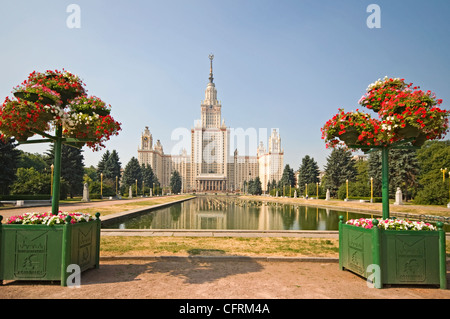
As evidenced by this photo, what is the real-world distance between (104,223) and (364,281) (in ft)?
47.7

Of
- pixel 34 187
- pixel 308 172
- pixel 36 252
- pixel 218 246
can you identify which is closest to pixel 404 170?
pixel 308 172

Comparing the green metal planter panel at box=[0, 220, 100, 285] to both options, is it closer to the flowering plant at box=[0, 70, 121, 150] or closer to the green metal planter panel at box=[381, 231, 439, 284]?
the flowering plant at box=[0, 70, 121, 150]

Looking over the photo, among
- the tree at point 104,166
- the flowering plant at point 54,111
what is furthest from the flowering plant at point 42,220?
the tree at point 104,166

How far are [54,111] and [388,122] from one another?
797 cm

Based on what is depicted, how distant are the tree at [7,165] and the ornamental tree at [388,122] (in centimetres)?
4186

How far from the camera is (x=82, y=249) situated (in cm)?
634

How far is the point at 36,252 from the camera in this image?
5.80 metres

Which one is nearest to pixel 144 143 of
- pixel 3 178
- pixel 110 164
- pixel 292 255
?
pixel 110 164

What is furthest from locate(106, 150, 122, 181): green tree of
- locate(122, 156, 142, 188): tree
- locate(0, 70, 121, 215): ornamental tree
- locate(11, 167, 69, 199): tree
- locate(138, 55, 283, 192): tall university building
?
locate(138, 55, 283, 192): tall university building

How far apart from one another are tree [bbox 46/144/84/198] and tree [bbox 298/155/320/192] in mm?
Answer: 51517

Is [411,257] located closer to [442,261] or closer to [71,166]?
[442,261]

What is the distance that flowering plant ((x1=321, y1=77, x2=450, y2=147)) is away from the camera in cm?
656

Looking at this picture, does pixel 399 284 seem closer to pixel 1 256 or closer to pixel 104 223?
pixel 1 256

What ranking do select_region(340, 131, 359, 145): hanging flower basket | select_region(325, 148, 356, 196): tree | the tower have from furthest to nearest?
the tower → select_region(325, 148, 356, 196): tree → select_region(340, 131, 359, 145): hanging flower basket
